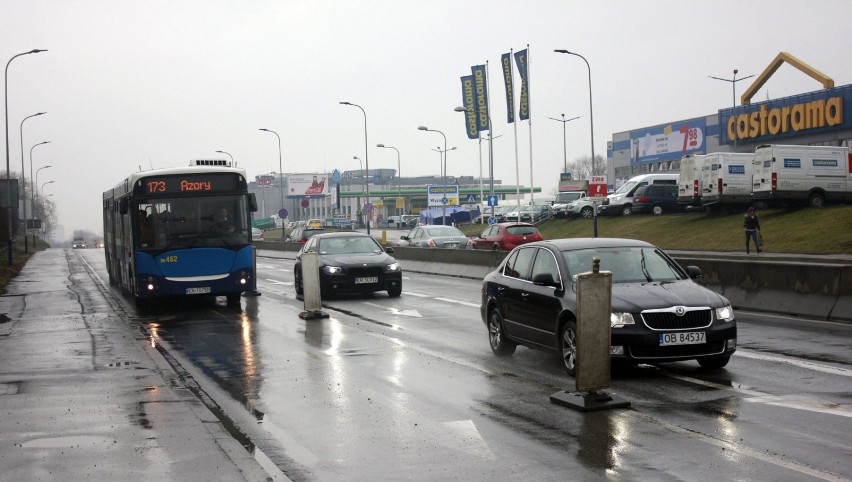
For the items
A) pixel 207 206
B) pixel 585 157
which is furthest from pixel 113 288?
pixel 585 157

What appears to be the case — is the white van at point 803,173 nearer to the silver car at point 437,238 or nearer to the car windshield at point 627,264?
the silver car at point 437,238

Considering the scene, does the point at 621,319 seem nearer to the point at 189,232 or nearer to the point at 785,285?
the point at 785,285

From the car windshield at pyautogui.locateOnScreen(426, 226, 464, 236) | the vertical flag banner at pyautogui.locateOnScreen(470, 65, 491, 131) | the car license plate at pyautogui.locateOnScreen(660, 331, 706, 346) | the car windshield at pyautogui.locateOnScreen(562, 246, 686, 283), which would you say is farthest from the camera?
the vertical flag banner at pyautogui.locateOnScreen(470, 65, 491, 131)

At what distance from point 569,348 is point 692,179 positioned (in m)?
39.0

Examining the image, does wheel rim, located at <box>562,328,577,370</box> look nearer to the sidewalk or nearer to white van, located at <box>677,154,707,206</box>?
the sidewalk

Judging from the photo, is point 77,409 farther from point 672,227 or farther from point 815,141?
point 815,141

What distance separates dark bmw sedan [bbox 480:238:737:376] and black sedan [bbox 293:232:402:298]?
9767 mm

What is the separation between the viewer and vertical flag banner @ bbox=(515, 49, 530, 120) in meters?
51.9

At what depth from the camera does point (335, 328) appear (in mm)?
16828

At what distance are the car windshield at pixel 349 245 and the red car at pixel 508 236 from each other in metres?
13.5

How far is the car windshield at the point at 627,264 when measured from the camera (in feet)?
37.2

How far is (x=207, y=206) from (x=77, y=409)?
39.1 feet

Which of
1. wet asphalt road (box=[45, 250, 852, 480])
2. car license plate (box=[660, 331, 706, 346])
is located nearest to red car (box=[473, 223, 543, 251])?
wet asphalt road (box=[45, 250, 852, 480])

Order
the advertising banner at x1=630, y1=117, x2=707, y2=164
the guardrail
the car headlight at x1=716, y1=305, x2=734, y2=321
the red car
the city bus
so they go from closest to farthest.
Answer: the car headlight at x1=716, y1=305, x2=734, y2=321
the guardrail
the city bus
the red car
the advertising banner at x1=630, y1=117, x2=707, y2=164
